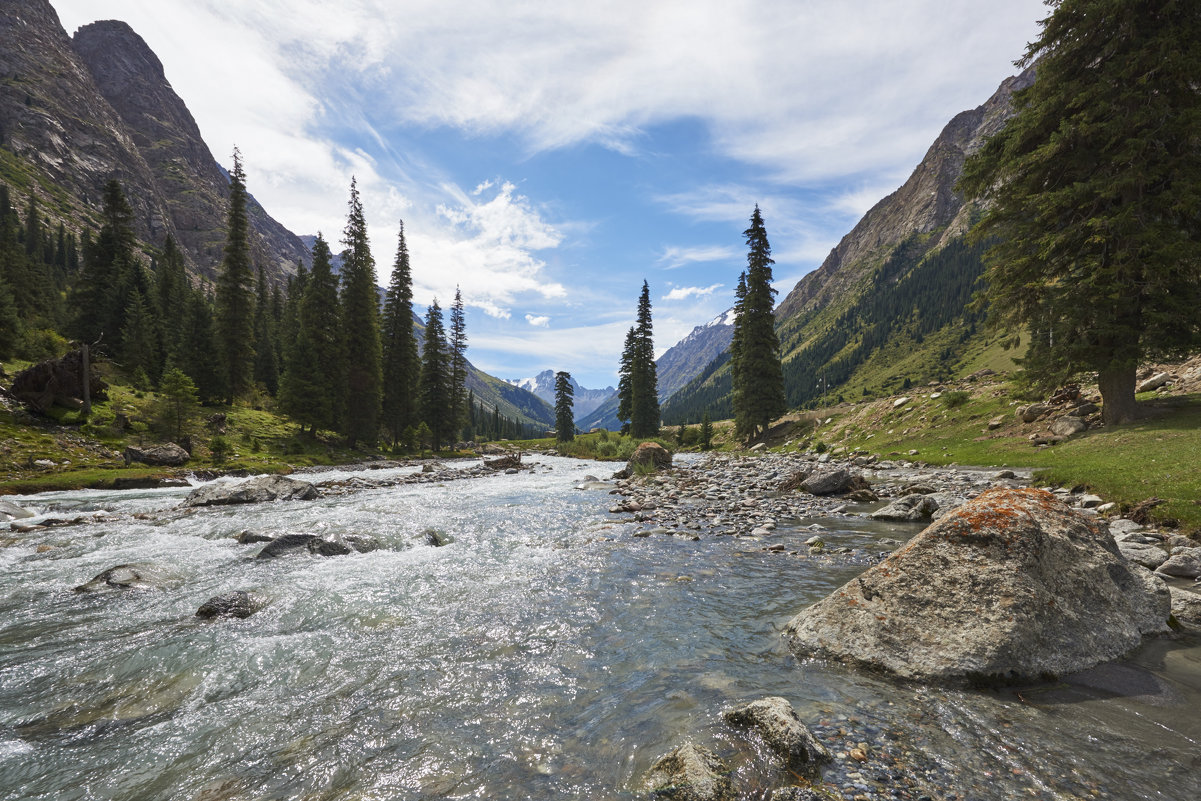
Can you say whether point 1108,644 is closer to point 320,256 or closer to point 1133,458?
point 1133,458

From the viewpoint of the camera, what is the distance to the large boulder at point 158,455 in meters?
27.1

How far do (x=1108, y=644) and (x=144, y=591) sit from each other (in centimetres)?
1675

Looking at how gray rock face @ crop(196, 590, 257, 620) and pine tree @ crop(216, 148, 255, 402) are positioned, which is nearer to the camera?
gray rock face @ crop(196, 590, 257, 620)

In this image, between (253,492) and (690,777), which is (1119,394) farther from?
(253,492)

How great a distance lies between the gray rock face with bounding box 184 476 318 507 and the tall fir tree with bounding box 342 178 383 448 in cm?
2491

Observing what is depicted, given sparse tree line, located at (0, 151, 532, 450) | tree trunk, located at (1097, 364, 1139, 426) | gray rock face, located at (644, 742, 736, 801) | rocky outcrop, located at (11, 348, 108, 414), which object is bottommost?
gray rock face, located at (644, 742, 736, 801)

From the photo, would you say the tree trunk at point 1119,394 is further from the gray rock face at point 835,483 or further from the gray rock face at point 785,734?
the gray rock face at point 785,734

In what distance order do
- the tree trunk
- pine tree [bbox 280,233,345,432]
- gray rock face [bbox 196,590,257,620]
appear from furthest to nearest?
1. pine tree [bbox 280,233,345,432]
2. the tree trunk
3. gray rock face [bbox 196,590,257,620]

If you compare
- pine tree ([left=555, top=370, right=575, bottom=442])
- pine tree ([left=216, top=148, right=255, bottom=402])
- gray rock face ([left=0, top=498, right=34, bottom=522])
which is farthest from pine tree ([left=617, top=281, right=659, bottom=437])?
gray rock face ([left=0, top=498, right=34, bottom=522])

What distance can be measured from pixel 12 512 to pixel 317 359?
2848 cm

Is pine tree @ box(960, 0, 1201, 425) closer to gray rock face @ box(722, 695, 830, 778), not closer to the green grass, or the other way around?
the green grass

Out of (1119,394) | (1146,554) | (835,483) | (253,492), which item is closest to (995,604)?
(1146,554)

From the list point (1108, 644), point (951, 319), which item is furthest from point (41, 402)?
point (951, 319)

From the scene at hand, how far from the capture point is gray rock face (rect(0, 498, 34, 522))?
1608cm
